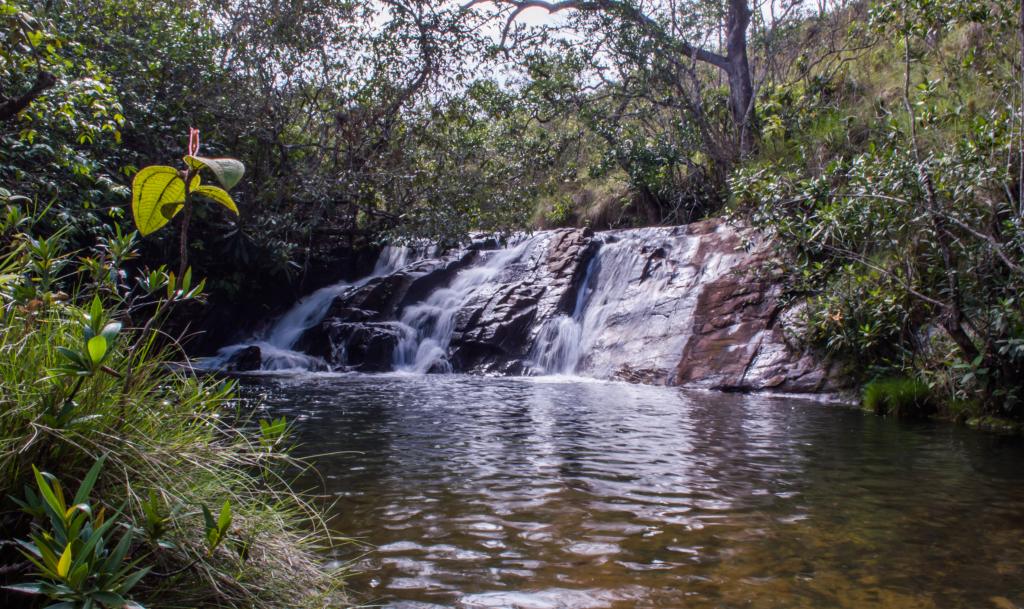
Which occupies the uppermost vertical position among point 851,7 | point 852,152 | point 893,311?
point 851,7

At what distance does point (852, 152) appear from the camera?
13.5 m

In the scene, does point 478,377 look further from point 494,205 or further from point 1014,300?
point 1014,300

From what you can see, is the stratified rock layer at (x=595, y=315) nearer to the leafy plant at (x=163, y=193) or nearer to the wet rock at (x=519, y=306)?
the wet rock at (x=519, y=306)

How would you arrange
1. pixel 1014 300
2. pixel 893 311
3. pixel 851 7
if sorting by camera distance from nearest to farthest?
1. pixel 1014 300
2. pixel 893 311
3. pixel 851 7

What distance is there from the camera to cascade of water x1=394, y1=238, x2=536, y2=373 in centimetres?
1537

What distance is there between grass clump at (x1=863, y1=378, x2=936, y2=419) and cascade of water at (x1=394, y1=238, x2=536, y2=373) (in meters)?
8.48

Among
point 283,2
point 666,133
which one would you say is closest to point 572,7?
point 666,133

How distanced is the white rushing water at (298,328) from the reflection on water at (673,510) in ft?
24.6

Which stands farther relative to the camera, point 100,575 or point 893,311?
point 893,311

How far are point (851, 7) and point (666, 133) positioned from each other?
6.77m

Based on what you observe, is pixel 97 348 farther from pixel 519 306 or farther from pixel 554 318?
pixel 519 306

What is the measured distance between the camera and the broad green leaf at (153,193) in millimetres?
2408

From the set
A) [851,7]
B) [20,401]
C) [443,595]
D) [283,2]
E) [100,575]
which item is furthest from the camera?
[851,7]

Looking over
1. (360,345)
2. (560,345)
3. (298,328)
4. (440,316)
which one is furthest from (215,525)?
(298,328)
